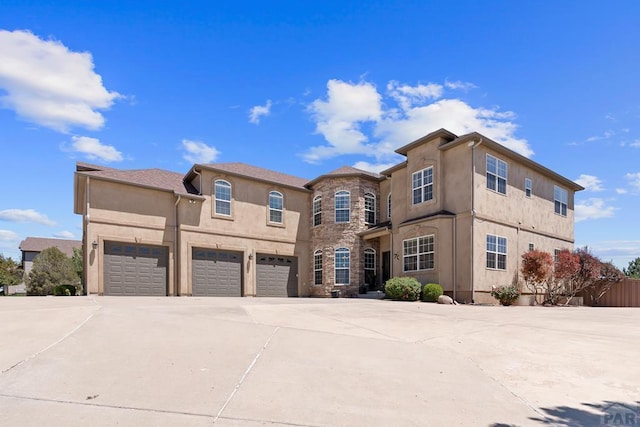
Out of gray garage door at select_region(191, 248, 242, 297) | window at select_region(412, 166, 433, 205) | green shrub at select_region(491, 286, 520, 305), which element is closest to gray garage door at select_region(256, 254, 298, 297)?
gray garage door at select_region(191, 248, 242, 297)

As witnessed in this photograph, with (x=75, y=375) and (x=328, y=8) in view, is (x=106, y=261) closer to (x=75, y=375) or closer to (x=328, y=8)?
(x=328, y=8)

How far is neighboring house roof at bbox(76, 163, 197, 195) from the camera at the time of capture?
20.3 metres

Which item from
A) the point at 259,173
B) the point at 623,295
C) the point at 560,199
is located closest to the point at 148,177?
the point at 259,173

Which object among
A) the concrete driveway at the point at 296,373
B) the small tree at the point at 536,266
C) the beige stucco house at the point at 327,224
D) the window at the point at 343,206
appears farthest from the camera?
the window at the point at 343,206

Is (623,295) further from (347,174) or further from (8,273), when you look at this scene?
(8,273)

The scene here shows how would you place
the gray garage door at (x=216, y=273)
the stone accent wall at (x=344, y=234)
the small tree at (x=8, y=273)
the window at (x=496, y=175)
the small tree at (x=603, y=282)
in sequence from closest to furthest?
1. the window at (x=496, y=175)
2. the small tree at (x=603, y=282)
3. the gray garage door at (x=216, y=273)
4. the stone accent wall at (x=344, y=234)
5. the small tree at (x=8, y=273)

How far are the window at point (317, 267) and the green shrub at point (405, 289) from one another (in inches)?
298

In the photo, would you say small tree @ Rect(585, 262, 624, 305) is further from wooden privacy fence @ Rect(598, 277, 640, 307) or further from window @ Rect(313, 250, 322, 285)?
window @ Rect(313, 250, 322, 285)

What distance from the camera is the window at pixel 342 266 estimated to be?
2455 centimetres

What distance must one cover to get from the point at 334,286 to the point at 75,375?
19.9 metres

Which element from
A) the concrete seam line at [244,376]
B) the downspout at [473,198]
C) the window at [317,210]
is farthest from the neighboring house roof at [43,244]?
the concrete seam line at [244,376]

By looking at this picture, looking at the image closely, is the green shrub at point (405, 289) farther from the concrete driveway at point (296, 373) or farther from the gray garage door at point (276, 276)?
the concrete driveway at point (296, 373)

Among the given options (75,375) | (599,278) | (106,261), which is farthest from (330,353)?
(599,278)

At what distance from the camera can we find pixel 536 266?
19234mm
